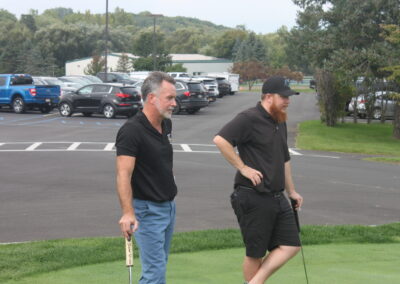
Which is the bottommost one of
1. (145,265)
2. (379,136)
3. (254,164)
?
(379,136)

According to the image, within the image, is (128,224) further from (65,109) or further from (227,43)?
(227,43)

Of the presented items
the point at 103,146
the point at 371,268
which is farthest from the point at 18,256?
the point at 103,146

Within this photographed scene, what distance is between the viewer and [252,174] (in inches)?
223

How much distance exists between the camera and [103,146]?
73.8 feet

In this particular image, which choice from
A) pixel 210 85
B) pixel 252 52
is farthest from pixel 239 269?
pixel 252 52

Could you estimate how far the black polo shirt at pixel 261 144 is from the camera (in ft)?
18.9

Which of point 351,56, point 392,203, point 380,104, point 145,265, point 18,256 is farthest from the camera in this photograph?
point 380,104

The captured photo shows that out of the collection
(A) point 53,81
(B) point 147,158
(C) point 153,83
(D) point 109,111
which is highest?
(C) point 153,83

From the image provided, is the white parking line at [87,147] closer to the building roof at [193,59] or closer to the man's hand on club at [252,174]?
the man's hand on club at [252,174]

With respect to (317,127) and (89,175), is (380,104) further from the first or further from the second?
(89,175)

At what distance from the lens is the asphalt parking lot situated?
1089 cm

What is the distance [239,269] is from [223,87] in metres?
51.0

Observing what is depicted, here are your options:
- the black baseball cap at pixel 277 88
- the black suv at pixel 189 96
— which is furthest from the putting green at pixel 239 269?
the black suv at pixel 189 96

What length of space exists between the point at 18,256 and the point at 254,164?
135 inches
